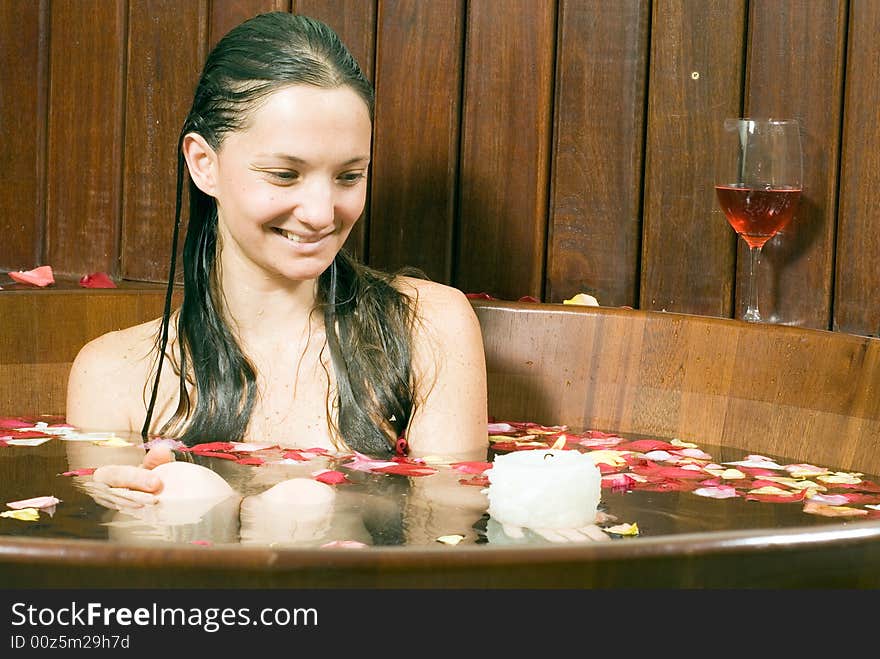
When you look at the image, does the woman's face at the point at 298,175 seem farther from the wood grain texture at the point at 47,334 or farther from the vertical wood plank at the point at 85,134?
the vertical wood plank at the point at 85,134

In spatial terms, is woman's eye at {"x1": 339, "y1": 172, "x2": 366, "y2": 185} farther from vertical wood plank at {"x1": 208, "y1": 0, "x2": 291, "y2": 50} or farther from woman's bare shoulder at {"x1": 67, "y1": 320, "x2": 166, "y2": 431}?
vertical wood plank at {"x1": 208, "y1": 0, "x2": 291, "y2": 50}

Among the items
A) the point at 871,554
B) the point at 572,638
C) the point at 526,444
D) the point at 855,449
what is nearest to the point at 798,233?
the point at 855,449

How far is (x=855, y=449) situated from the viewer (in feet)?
6.41

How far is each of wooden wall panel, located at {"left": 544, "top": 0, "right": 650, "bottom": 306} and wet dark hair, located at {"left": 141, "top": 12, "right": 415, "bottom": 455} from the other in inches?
20.6

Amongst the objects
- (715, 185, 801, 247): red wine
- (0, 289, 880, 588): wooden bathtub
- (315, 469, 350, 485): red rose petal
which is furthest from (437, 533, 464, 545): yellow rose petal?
(715, 185, 801, 247): red wine

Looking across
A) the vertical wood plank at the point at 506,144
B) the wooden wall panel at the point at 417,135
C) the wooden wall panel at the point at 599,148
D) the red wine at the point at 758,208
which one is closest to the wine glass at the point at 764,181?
the red wine at the point at 758,208

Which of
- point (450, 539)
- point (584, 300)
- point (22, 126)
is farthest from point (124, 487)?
point (22, 126)

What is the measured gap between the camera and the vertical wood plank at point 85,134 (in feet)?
8.89

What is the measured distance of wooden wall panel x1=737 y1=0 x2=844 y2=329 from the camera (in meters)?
2.26

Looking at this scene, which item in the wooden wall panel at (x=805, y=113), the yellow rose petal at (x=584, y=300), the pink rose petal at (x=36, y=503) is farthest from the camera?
the yellow rose petal at (x=584, y=300)

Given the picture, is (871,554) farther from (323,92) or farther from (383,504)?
(323,92)

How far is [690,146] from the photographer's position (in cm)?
238

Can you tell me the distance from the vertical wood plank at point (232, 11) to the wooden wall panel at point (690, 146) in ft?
2.49

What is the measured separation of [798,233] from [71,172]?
149 cm
